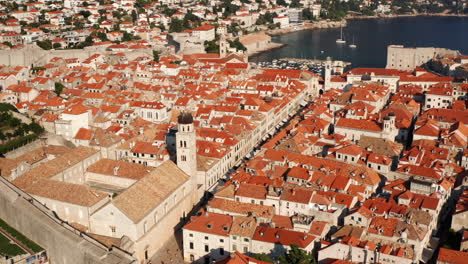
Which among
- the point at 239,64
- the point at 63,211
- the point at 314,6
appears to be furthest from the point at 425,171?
the point at 314,6

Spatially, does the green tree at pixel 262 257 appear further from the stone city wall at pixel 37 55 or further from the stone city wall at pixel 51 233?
the stone city wall at pixel 37 55

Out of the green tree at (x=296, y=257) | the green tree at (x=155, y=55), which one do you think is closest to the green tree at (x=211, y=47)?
the green tree at (x=155, y=55)

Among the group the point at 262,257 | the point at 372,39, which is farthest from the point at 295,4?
the point at 262,257

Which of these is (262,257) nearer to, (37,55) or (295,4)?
(37,55)

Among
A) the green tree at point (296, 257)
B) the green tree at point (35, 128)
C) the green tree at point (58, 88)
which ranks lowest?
the green tree at point (296, 257)

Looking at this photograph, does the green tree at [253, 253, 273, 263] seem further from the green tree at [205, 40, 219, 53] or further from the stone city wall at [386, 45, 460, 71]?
the green tree at [205, 40, 219, 53]

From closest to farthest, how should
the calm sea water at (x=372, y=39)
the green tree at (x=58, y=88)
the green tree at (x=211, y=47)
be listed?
1. the green tree at (x=58, y=88)
2. the green tree at (x=211, y=47)
3. the calm sea water at (x=372, y=39)

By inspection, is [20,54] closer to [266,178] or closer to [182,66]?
[182,66]

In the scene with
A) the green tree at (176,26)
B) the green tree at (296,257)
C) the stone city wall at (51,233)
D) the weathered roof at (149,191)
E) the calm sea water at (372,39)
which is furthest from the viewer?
the green tree at (176,26)
